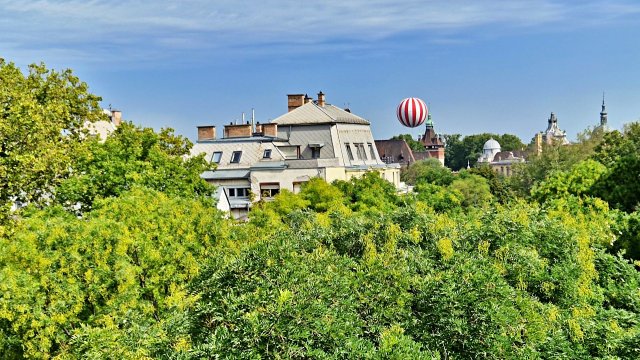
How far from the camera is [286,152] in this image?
2317 inches

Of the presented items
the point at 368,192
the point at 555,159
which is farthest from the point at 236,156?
the point at 555,159

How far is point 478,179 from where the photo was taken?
8719cm

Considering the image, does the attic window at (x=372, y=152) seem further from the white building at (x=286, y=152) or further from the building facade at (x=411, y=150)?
the building facade at (x=411, y=150)

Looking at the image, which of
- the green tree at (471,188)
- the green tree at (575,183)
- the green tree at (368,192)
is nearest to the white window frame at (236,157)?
the green tree at (368,192)

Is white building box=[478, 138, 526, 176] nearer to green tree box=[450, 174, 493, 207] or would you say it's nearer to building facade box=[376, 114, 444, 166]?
building facade box=[376, 114, 444, 166]

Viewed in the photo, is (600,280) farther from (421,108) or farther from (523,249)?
(421,108)

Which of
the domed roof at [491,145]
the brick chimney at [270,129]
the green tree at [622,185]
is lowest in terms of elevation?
the green tree at [622,185]

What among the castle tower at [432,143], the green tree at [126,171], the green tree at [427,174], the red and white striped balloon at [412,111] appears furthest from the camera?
the castle tower at [432,143]

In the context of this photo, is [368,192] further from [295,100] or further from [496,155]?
[496,155]

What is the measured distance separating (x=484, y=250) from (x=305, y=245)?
3.42 meters

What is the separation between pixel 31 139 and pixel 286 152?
34139 mm

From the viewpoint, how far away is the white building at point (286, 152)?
55.3 meters

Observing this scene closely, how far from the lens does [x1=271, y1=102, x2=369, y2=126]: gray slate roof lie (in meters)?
58.3

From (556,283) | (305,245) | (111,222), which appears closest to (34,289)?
(111,222)
